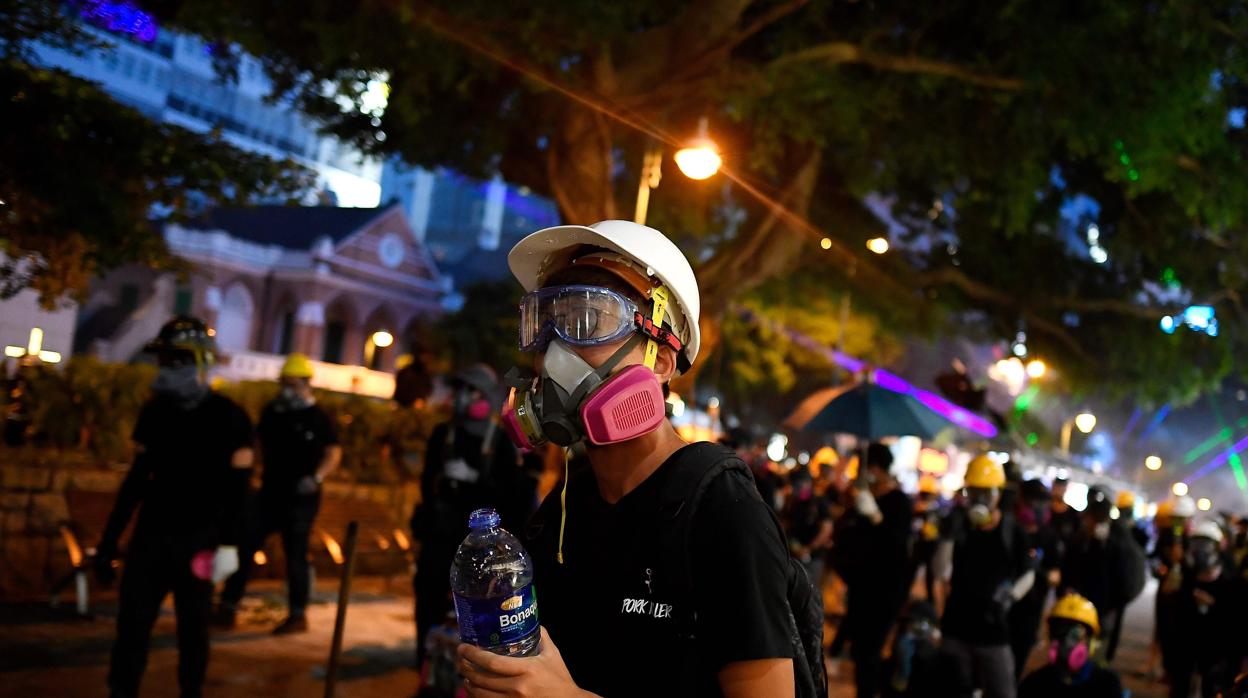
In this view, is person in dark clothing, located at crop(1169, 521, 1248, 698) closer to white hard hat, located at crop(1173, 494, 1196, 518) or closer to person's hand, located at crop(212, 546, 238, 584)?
white hard hat, located at crop(1173, 494, 1196, 518)

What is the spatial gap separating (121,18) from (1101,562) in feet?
39.8

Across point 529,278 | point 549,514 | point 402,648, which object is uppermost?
point 529,278

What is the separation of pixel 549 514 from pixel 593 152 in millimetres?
11363

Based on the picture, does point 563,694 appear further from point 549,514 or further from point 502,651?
point 549,514

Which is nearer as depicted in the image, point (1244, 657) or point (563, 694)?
point (563, 694)

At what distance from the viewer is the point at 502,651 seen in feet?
6.55

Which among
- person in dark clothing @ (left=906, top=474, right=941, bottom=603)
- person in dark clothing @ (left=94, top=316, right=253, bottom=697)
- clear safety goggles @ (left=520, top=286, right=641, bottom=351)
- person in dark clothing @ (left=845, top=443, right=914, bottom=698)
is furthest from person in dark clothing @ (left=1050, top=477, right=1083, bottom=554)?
clear safety goggles @ (left=520, top=286, right=641, bottom=351)

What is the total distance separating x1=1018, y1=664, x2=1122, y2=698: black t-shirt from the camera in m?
6.21

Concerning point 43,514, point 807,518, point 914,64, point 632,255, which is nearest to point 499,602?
point 632,255

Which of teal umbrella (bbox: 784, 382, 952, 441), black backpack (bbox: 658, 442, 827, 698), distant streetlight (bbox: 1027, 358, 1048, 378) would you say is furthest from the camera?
distant streetlight (bbox: 1027, 358, 1048, 378)

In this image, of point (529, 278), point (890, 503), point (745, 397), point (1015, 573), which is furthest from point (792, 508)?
point (745, 397)

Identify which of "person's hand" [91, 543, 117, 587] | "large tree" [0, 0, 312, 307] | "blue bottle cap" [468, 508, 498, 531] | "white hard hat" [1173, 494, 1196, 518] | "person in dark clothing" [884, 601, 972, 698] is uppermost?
"large tree" [0, 0, 312, 307]

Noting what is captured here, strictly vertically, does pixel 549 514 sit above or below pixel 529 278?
below

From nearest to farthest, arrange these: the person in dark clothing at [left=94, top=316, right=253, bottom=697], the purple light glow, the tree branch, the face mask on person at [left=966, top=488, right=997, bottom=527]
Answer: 1. the person in dark clothing at [left=94, top=316, right=253, bottom=697]
2. the face mask on person at [left=966, top=488, right=997, bottom=527]
3. the tree branch
4. the purple light glow
